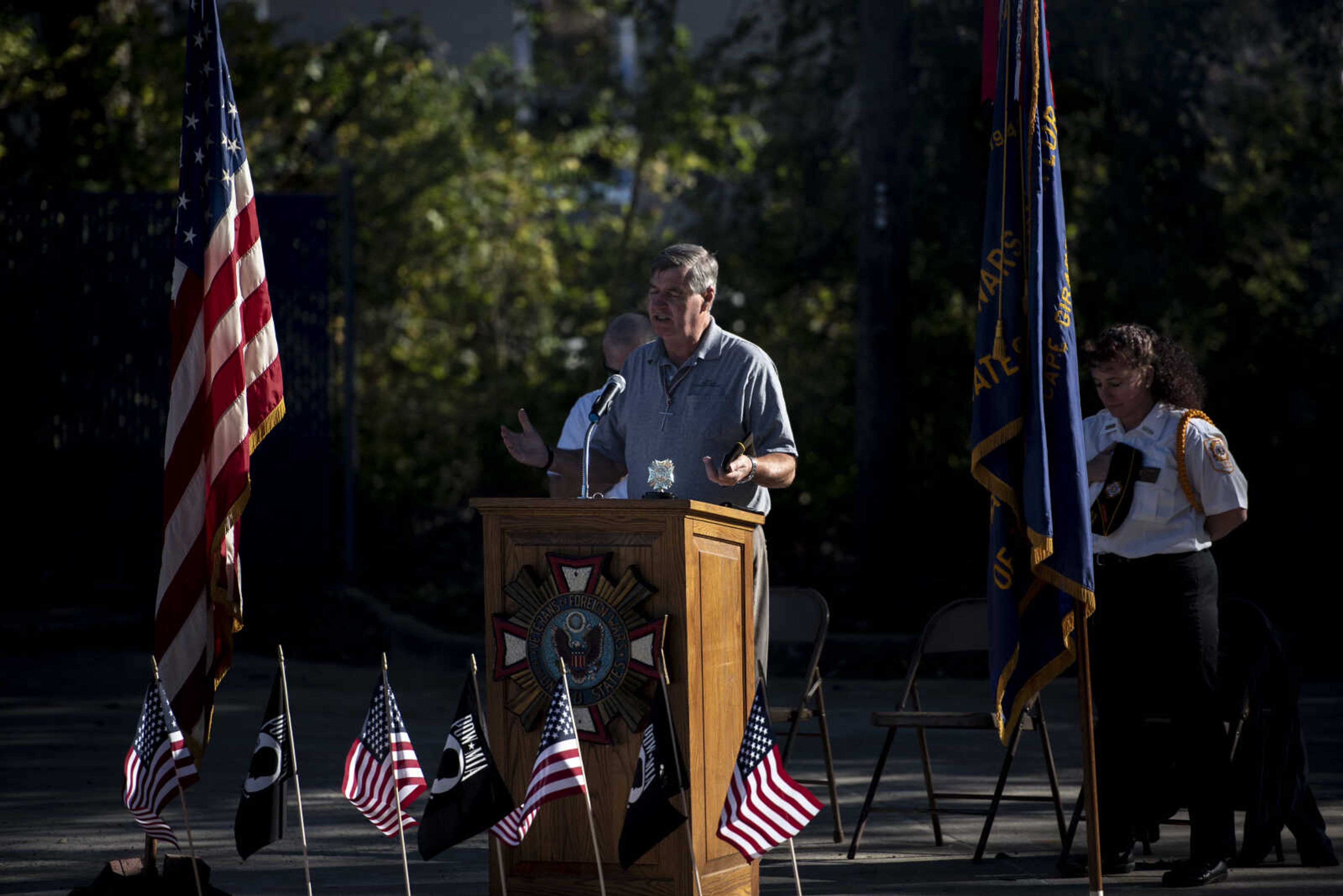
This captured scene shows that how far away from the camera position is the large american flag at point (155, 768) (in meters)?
5.48

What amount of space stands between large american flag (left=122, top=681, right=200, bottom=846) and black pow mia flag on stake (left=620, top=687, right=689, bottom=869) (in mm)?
1483

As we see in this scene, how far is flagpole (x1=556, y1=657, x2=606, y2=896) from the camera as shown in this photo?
514 centimetres

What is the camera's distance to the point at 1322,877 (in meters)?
6.82

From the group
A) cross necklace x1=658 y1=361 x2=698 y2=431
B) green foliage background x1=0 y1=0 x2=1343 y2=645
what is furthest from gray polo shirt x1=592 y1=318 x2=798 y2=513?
green foliage background x1=0 y1=0 x2=1343 y2=645

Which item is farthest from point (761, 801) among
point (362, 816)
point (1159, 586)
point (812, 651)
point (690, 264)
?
point (362, 816)

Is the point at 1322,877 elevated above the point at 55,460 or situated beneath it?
situated beneath

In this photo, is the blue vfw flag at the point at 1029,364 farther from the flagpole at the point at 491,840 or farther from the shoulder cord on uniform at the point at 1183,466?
the flagpole at the point at 491,840

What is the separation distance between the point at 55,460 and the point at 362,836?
9.34m

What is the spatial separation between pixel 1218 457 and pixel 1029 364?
1.50m

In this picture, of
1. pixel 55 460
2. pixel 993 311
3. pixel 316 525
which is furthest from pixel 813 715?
pixel 55 460

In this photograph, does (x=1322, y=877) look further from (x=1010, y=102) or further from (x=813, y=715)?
(x=1010, y=102)

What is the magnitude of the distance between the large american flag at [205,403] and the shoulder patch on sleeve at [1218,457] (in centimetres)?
370

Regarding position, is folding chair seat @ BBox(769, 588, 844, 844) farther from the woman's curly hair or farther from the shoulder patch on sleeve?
the shoulder patch on sleeve

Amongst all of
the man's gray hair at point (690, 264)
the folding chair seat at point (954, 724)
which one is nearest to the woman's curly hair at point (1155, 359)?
the folding chair seat at point (954, 724)
